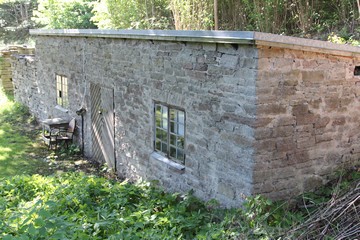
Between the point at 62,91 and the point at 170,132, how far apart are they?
19.2 ft

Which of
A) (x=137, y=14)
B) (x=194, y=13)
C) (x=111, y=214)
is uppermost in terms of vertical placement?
(x=137, y=14)

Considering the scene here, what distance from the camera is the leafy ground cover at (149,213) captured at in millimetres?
4367

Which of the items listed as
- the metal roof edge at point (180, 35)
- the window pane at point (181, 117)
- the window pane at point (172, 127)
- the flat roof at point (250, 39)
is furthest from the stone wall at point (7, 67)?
the window pane at point (181, 117)

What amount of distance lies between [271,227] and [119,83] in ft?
16.4

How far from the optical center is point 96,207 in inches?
233

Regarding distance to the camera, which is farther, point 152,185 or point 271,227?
point 152,185

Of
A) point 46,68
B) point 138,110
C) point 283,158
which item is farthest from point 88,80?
point 283,158

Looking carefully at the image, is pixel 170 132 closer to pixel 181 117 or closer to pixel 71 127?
pixel 181 117

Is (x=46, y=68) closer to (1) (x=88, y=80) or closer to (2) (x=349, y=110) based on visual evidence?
(1) (x=88, y=80)

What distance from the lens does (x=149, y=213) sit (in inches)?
219

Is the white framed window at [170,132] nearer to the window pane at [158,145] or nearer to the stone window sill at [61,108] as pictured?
the window pane at [158,145]

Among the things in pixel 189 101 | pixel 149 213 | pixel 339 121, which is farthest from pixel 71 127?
pixel 339 121

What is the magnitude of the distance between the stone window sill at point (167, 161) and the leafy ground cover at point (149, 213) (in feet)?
1.47

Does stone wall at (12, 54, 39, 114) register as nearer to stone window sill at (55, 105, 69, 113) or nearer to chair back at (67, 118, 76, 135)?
stone window sill at (55, 105, 69, 113)
